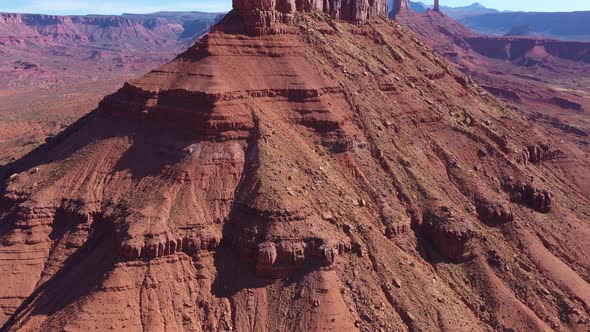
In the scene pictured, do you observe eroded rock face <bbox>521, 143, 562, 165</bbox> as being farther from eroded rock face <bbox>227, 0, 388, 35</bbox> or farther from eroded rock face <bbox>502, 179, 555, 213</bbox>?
eroded rock face <bbox>227, 0, 388, 35</bbox>

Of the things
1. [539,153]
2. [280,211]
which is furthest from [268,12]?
[539,153]

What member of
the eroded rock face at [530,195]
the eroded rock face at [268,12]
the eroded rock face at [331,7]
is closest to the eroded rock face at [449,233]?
the eroded rock face at [530,195]

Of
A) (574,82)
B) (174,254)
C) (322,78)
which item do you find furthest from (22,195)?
(574,82)

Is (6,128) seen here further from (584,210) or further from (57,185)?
(584,210)

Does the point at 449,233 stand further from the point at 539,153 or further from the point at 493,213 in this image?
the point at 539,153

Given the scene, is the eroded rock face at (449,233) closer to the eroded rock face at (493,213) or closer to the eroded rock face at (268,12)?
the eroded rock face at (493,213)

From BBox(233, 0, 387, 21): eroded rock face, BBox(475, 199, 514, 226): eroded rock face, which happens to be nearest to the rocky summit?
BBox(475, 199, 514, 226): eroded rock face
